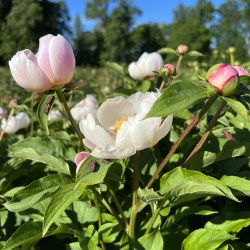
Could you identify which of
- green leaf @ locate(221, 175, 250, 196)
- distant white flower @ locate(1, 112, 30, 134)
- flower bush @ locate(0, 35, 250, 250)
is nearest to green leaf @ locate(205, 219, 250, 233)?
flower bush @ locate(0, 35, 250, 250)

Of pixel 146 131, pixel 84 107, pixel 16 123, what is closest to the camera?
pixel 146 131

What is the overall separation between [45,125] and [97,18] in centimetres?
4621

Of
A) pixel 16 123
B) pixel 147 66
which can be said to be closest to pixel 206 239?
pixel 147 66

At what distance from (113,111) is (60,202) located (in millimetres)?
247

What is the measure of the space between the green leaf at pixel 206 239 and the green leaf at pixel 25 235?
1.07 feet

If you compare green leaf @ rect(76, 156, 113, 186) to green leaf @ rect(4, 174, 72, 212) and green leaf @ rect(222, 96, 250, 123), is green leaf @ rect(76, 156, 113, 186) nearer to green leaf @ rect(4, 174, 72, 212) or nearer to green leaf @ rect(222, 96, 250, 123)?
green leaf @ rect(4, 174, 72, 212)

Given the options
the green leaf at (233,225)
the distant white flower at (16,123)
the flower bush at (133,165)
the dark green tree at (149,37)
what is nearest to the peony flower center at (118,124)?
the flower bush at (133,165)

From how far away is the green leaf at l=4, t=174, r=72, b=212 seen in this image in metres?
0.90

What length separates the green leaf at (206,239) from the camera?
2.94 feet

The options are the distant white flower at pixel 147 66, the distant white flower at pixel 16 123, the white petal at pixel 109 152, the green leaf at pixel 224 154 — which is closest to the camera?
the white petal at pixel 109 152

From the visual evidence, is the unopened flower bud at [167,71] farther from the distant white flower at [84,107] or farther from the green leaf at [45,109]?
the distant white flower at [84,107]

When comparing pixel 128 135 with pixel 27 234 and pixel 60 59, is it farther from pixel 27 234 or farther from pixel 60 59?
pixel 27 234

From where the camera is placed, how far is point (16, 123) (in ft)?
5.98

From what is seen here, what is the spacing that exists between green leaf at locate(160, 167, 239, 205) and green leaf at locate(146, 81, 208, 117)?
6.5 inches
